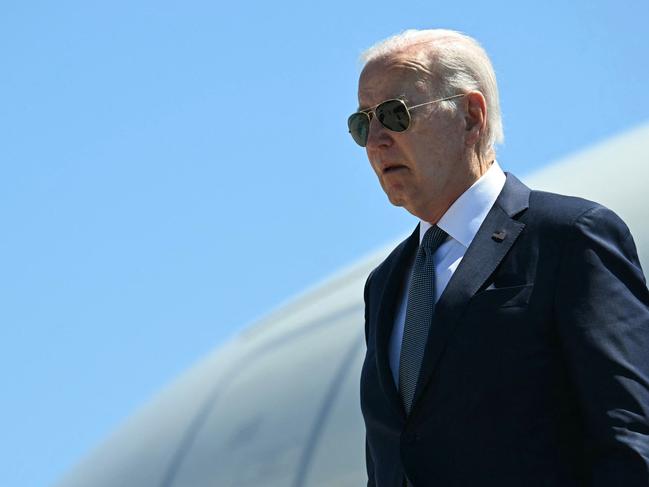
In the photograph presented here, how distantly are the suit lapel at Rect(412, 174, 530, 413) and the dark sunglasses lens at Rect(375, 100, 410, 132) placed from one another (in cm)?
29

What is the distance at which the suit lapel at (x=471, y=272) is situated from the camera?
2885 mm

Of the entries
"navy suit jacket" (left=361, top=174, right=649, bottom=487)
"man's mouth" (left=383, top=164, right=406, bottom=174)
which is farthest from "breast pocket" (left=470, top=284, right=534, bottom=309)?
"man's mouth" (left=383, top=164, right=406, bottom=174)

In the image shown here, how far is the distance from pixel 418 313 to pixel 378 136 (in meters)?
0.43

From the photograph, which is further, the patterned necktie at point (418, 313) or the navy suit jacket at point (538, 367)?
the patterned necktie at point (418, 313)

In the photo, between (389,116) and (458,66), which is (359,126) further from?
(458,66)

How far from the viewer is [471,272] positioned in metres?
2.93

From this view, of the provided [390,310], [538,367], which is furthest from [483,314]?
[390,310]

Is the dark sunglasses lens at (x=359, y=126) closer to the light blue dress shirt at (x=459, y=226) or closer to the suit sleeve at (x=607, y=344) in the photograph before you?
the light blue dress shirt at (x=459, y=226)

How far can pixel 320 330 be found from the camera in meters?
5.71

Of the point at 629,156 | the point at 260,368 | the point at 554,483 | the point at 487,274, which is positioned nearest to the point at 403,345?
the point at 487,274

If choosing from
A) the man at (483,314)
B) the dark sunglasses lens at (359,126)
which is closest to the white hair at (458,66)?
the man at (483,314)

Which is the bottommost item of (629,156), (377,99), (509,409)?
(629,156)

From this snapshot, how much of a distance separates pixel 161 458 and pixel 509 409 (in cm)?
357

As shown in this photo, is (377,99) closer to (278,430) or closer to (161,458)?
(278,430)
